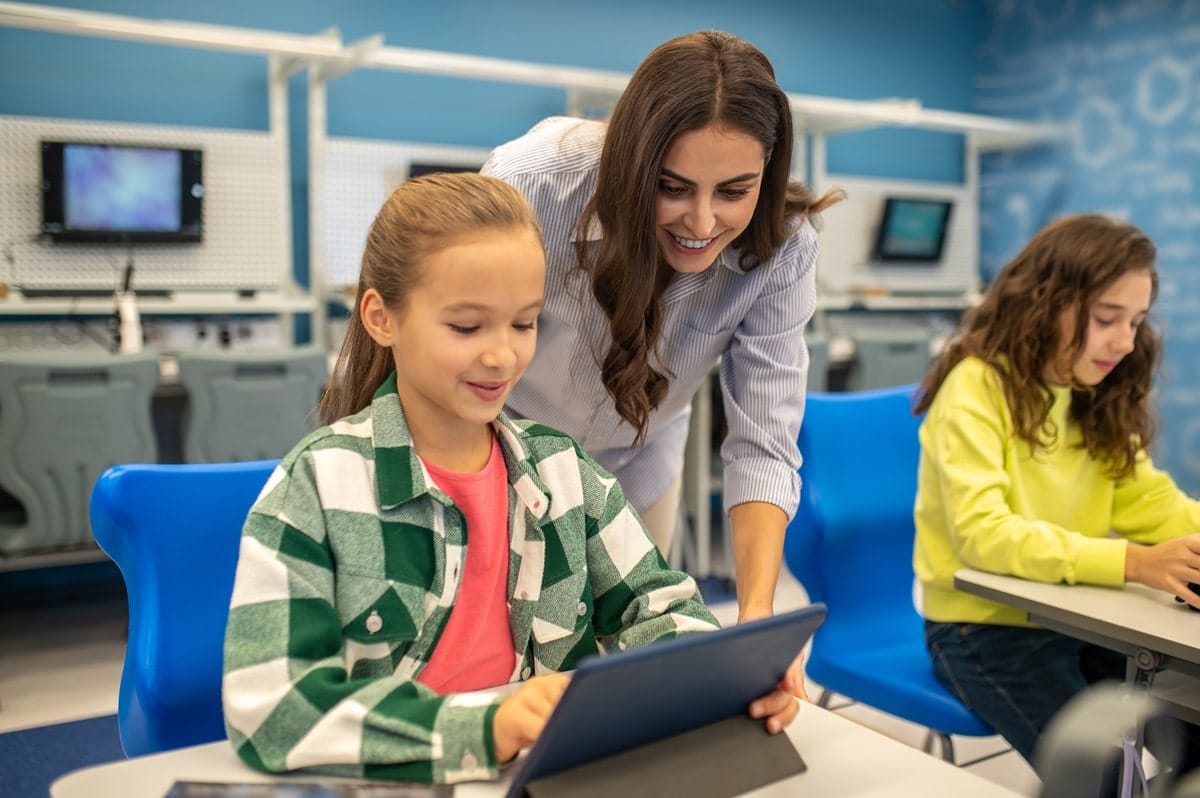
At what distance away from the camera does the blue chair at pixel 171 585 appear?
110 cm

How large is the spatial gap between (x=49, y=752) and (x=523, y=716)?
2.07m

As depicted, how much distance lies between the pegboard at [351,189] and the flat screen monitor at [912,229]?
2587mm

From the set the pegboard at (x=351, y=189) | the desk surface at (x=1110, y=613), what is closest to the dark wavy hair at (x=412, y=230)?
the desk surface at (x=1110, y=613)

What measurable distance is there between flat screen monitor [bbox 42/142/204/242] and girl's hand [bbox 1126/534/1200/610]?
3.46 metres

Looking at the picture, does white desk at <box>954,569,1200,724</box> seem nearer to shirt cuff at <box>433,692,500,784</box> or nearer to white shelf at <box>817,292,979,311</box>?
shirt cuff at <box>433,692,500,784</box>

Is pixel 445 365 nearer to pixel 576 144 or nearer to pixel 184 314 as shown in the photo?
pixel 576 144

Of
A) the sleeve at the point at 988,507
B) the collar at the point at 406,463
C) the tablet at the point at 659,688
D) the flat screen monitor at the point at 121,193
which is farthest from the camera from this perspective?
the flat screen monitor at the point at 121,193

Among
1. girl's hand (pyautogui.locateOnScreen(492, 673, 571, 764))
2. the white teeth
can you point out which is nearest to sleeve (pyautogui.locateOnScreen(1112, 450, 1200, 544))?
the white teeth

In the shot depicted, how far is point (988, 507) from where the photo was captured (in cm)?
151

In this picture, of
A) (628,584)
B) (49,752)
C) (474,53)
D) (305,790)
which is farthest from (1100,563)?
(474,53)

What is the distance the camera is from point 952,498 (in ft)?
5.15

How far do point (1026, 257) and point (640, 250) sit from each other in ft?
2.81

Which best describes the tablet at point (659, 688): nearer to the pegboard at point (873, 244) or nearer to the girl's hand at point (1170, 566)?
the girl's hand at point (1170, 566)

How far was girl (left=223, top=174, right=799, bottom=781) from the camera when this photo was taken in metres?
0.75
